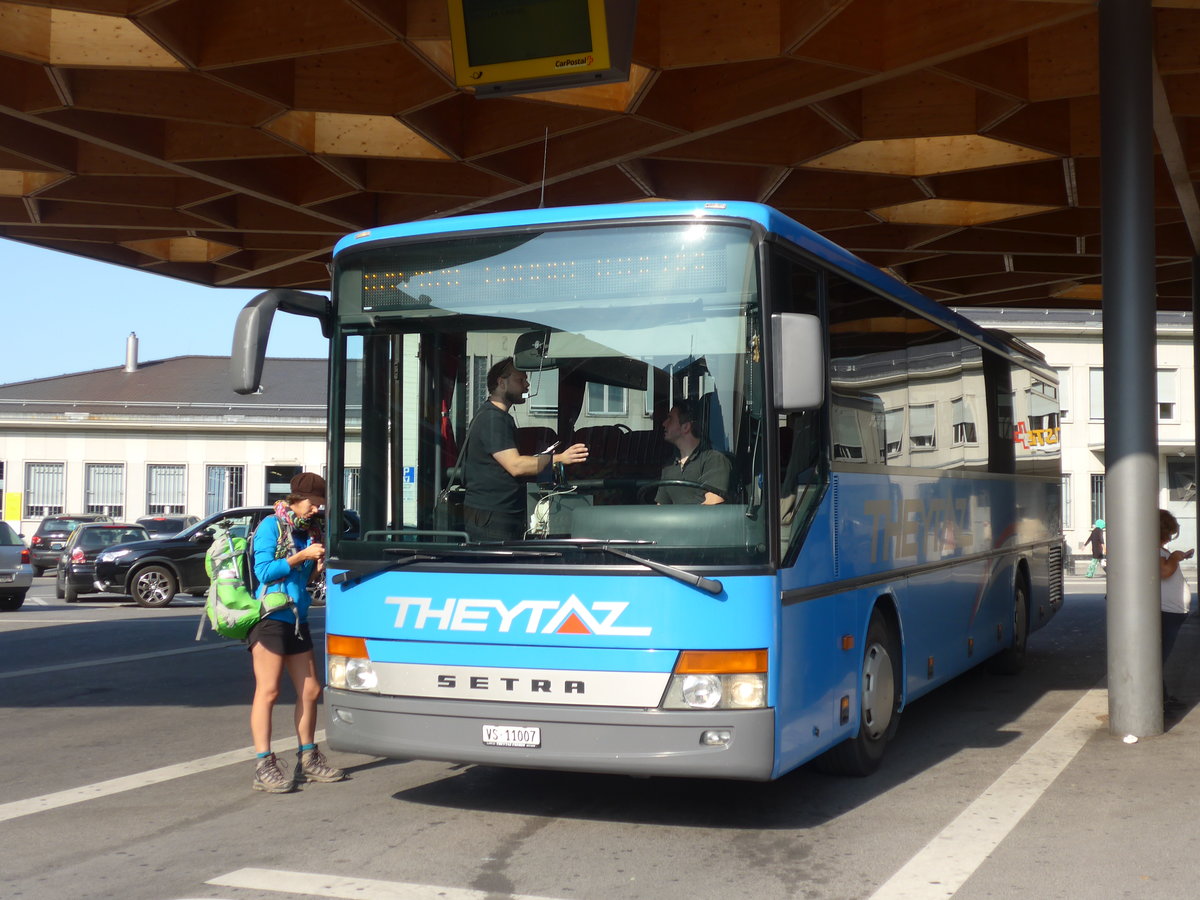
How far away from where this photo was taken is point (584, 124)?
39.7 feet

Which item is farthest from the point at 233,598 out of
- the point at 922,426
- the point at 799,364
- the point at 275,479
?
the point at 275,479

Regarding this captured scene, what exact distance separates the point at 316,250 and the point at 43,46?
7453mm

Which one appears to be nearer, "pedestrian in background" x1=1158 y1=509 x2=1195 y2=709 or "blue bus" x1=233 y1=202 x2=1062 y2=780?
"blue bus" x1=233 y1=202 x2=1062 y2=780

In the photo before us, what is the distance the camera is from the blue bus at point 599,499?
20.5ft

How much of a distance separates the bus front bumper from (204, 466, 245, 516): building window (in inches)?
2094

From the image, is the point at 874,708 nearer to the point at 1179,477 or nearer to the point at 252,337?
the point at 252,337

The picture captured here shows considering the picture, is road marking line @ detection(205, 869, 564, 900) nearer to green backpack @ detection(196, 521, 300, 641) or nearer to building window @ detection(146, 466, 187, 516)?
green backpack @ detection(196, 521, 300, 641)

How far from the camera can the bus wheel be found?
1284cm

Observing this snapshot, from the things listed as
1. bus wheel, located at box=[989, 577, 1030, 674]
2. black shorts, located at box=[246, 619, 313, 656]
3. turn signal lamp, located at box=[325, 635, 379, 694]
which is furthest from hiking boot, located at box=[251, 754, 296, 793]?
bus wheel, located at box=[989, 577, 1030, 674]

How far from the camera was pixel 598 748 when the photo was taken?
6.26m

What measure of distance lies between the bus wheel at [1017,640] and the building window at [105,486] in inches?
1987

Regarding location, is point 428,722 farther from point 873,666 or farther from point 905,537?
point 905,537

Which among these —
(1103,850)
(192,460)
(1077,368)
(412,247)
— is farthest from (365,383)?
(192,460)

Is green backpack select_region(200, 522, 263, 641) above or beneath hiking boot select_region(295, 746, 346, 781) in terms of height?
above
